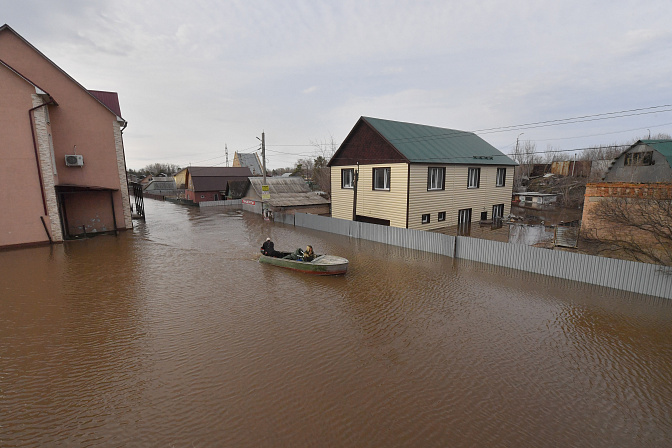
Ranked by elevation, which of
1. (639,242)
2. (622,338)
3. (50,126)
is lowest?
(622,338)

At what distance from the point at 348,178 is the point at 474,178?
1055 centimetres

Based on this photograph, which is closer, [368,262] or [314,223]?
[368,262]

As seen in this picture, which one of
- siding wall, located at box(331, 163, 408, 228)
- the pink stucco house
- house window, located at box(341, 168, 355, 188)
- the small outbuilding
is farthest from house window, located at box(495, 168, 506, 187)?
the pink stucco house

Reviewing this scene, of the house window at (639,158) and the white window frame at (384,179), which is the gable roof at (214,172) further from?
the house window at (639,158)

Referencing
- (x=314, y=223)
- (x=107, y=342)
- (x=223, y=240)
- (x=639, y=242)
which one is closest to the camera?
(x=107, y=342)

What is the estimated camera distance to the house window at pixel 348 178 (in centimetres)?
2570

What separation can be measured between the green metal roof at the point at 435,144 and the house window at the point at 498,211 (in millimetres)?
3925

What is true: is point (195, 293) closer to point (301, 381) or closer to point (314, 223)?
point (301, 381)

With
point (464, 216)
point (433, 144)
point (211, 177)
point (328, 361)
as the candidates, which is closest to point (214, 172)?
point (211, 177)

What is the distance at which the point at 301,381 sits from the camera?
717 cm

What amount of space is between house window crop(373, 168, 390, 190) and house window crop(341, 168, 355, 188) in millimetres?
2365

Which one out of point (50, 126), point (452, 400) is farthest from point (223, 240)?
point (452, 400)

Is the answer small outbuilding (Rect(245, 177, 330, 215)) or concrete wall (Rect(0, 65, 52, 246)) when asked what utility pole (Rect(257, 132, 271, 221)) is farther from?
concrete wall (Rect(0, 65, 52, 246))

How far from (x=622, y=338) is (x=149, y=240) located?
25518 mm
